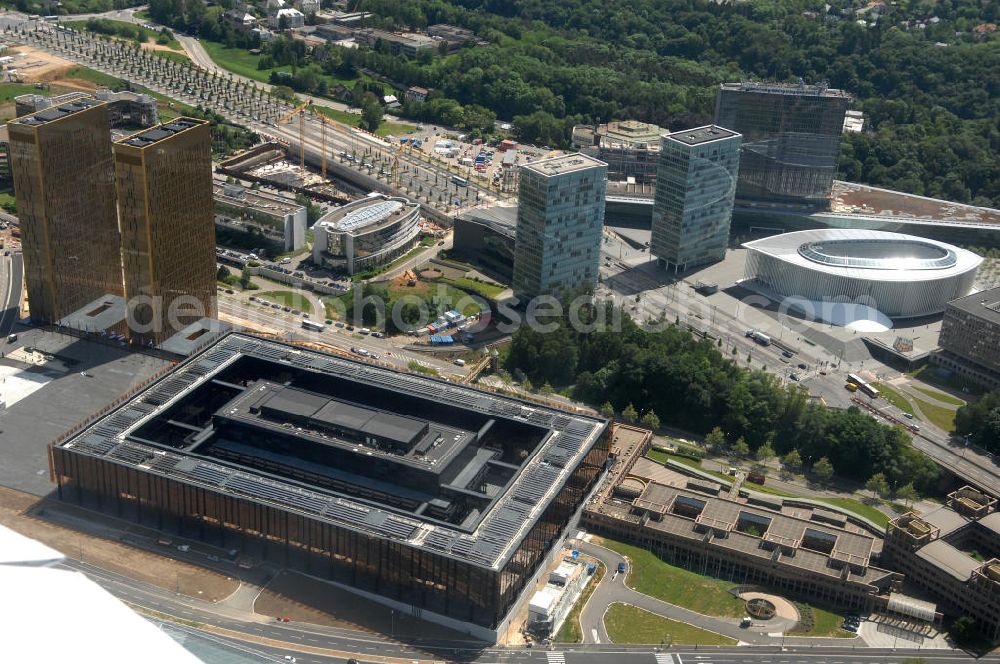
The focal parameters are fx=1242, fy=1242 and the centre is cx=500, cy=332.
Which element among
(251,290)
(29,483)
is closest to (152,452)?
(29,483)

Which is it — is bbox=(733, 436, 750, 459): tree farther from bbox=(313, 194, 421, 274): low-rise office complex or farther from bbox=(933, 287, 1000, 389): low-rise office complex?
bbox=(313, 194, 421, 274): low-rise office complex

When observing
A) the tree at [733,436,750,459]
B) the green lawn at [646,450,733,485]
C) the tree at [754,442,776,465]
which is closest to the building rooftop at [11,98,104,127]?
the green lawn at [646,450,733,485]

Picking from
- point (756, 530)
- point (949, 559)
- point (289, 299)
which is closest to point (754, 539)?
point (756, 530)

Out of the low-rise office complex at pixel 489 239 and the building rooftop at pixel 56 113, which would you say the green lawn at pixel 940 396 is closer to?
the low-rise office complex at pixel 489 239

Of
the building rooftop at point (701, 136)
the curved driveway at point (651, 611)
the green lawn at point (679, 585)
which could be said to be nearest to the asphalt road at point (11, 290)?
the curved driveway at point (651, 611)

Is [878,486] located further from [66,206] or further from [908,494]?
[66,206]

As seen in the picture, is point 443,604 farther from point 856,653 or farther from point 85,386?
point 85,386
